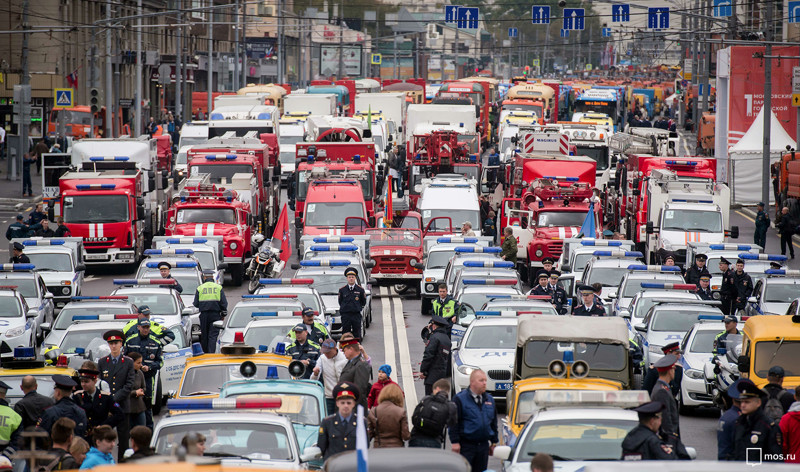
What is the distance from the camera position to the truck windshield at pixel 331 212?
1390 inches

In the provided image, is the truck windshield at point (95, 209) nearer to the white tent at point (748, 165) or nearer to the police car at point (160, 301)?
the police car at point (160, 301)

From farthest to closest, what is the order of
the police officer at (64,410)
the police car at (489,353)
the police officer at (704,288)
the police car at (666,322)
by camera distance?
the police officer at (704,288) → the police car at (666,322) → the police car at (489,353) → the police officer at (64,410)

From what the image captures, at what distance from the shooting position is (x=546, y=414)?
11.9 meters

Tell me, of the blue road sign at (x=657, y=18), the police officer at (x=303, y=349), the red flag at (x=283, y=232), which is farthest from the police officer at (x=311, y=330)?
the blue road sign at (x=657, y=18)

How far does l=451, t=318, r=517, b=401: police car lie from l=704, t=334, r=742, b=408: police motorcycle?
2.62 metres

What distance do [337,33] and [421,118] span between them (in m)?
88.8

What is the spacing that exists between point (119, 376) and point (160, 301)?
8047 millimetres

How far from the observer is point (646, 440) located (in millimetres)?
10609

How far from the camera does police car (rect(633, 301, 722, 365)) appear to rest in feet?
65.4

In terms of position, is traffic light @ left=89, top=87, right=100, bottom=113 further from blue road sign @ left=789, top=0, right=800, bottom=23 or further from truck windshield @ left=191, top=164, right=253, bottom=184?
blue road sign @ left=789, top=0, right=800, bottom=23

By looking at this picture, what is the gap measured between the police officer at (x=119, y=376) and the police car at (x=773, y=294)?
491 inches

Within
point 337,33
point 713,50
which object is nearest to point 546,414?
point 713,50

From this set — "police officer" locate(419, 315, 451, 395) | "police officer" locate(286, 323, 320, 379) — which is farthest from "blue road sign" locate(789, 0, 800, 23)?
"police officer" locate(286, 323, 320, 379)

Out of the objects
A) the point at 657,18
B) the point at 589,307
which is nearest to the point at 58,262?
the point at 589,307
